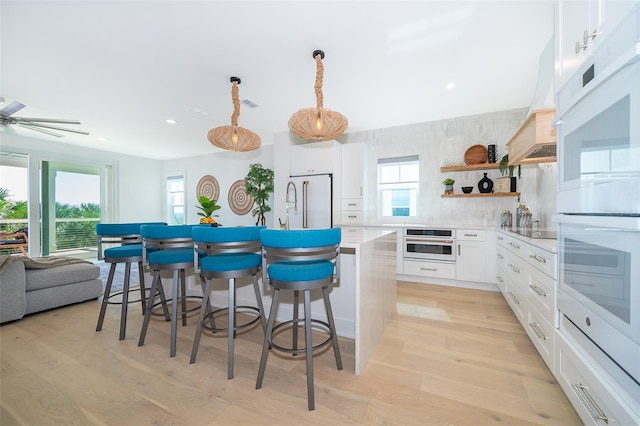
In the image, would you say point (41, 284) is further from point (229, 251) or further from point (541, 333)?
point (541, 333)

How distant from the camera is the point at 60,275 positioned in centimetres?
287

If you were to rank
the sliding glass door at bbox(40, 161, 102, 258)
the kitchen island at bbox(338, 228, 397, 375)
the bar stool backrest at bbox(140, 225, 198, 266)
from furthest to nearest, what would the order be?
the sliding glass door at bbox(40, 161, 102, 258), the bar stool backrest at bbox(140, 225, 198, 266), the kitchen island at bbox(338, 228, 397, 375)

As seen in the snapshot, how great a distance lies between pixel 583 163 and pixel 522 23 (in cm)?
170

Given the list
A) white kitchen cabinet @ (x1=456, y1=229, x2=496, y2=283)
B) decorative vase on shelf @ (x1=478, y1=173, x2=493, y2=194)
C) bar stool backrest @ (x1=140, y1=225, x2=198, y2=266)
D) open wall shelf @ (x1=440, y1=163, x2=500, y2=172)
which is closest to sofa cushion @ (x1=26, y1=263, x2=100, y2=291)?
bar stool backrest @ (x1=140, y1=225, x2=198, y2=266)

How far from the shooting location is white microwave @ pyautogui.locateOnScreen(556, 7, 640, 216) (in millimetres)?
771

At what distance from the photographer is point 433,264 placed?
12.1 feet

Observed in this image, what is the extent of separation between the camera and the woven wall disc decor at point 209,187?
6613mm

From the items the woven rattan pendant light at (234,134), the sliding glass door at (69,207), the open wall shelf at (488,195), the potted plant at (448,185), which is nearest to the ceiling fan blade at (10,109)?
the woven rattan pendant light at (234,134)

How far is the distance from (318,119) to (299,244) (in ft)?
4.60

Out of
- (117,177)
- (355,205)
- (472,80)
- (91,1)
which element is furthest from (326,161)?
(117,177)

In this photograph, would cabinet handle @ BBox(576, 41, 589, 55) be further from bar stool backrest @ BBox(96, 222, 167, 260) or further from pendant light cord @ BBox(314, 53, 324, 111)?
bar stool backrest @ BBox(96, 222, 167, 260)

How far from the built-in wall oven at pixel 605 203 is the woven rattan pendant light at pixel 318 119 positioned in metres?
1.57

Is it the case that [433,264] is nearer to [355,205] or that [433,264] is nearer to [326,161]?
[355,205]

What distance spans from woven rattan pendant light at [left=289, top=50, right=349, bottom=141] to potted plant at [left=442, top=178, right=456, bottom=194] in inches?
90.2
